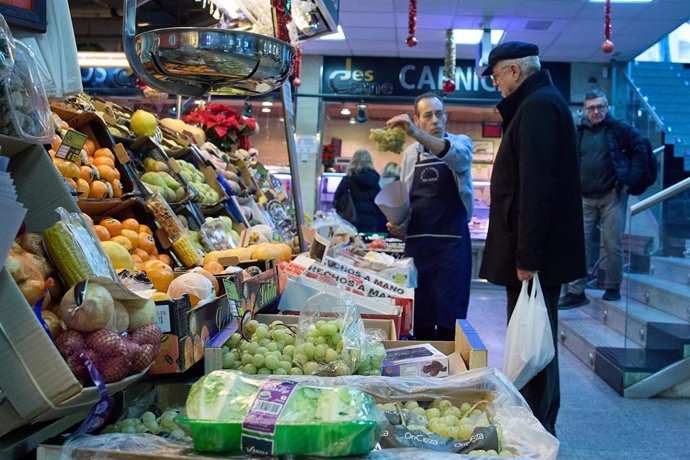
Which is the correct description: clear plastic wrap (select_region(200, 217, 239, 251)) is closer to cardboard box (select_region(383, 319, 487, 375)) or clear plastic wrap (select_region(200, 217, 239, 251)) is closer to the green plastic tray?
cardboard box (select_region(383, 319, 487, 375))

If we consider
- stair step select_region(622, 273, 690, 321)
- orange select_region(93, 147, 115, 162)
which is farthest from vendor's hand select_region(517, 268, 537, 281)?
stair step select_region(622, 273, 690, 321)

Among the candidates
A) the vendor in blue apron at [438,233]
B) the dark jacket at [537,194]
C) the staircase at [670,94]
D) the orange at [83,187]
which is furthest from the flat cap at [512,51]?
the staircase at [670,94]

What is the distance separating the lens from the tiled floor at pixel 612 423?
10.9ft

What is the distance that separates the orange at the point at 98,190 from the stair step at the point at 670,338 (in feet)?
11.8

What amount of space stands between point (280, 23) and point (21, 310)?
136cm

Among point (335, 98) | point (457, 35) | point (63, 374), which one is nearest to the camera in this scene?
point (63, 374)

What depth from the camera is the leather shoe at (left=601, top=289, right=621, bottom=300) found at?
596cm

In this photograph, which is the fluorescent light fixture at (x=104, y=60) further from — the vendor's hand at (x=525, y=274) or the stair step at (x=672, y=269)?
the stair step at (x=672, y=269)

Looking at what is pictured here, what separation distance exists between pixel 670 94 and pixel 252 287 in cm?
851

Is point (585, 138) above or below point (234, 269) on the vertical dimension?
above

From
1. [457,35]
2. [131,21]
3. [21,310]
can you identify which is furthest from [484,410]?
[457,35]

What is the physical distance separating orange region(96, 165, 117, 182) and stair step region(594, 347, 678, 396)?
3.36 m

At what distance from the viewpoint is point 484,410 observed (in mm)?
1545

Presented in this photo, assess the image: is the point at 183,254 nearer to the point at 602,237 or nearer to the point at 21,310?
the point at 21,310
